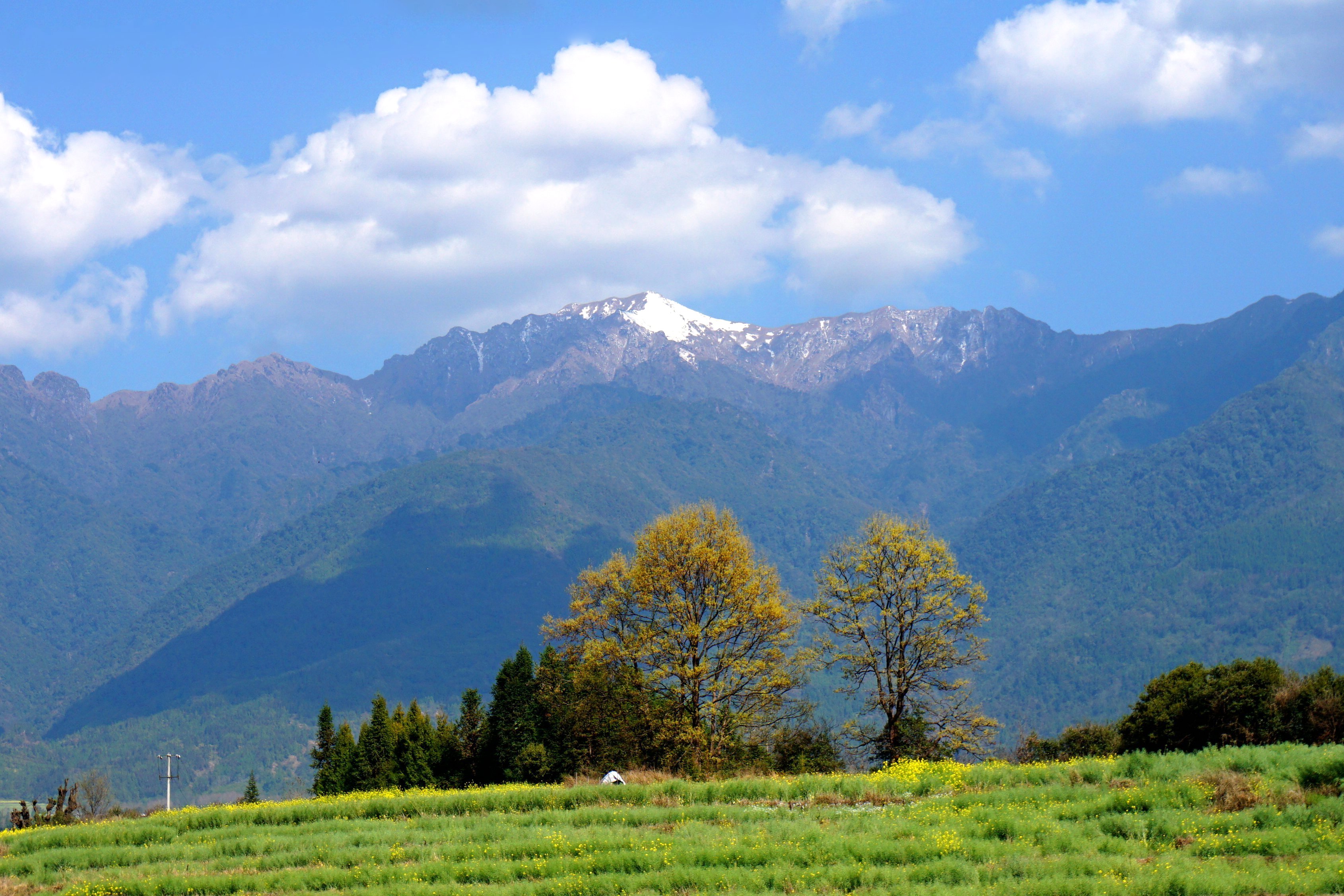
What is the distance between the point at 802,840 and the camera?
2191cm

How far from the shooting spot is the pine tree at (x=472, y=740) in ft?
Result: 284

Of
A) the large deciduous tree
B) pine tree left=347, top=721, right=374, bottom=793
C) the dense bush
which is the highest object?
the large deciduous tree

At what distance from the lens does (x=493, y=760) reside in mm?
84625

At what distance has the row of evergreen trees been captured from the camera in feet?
176

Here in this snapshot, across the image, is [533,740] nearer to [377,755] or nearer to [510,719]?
[510,719]

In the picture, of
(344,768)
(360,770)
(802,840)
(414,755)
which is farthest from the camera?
(344,768)

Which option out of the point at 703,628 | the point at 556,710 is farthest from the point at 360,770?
the point at 703,628

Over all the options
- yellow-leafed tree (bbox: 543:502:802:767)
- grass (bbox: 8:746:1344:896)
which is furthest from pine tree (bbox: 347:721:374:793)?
grass (bbox: 8:746:1344:896)

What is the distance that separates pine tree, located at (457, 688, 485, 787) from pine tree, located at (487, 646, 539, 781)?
1.51 metres

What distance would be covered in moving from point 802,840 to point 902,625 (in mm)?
29133

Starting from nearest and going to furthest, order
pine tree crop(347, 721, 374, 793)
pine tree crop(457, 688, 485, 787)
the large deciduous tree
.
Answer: the large deciduous tree, pine tree crop(457, 688, 485, 787), pine tree crop(347, 721, 374, 793)

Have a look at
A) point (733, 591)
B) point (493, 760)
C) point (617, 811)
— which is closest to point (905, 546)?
point (733, 591)

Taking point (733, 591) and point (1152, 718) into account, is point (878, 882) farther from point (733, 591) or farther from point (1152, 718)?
point (1152, 718)

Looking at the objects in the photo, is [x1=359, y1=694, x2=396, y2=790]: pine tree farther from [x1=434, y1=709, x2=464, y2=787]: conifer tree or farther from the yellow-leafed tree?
the yellow-leafed tree
